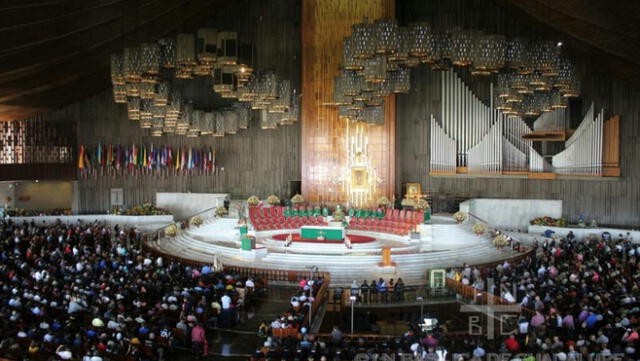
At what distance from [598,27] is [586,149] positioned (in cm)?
918

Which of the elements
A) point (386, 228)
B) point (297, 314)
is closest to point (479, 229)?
point (386, 228)

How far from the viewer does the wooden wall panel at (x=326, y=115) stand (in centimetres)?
3133

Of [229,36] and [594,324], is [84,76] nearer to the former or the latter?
[229,36]

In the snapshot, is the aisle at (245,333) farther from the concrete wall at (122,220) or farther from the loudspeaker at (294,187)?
the loudspeaker at (294,187)

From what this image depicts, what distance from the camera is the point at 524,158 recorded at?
96.0 feet

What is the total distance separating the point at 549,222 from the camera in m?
27.8

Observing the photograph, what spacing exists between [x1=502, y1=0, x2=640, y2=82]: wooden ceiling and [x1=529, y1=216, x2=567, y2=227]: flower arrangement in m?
6.58

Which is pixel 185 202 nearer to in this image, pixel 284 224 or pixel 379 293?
pixel 284 224

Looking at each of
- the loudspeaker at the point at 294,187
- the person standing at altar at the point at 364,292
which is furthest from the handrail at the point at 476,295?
the loudspeaker at the point at 294,187

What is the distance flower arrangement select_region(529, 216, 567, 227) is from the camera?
27.5m

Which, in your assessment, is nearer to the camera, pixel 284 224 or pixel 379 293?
pixel 379 293

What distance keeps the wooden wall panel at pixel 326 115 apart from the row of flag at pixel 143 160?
5.89m

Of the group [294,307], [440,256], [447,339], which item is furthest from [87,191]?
[447,339]

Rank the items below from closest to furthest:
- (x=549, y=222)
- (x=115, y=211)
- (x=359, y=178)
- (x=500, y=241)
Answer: (x=500, y=241), (x=549, y=222), (x=359, y=178), (x=115, y=211)
